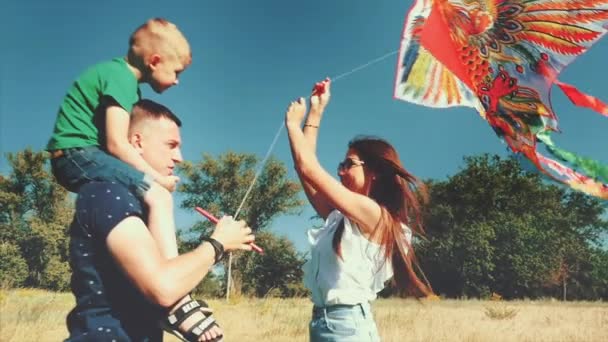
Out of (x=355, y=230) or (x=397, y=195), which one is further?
(x=397, y=195)

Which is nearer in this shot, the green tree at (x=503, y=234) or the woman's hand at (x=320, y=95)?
the woman's hand at (x=320, y=95)

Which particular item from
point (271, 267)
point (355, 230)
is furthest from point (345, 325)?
point (271, 267)

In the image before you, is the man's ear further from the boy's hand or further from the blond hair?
the blond hair

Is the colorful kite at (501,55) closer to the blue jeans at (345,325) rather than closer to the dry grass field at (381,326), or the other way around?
the blue jeans at (345,325)

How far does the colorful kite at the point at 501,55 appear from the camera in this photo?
3.98 metres

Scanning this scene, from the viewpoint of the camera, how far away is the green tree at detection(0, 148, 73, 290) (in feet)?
111

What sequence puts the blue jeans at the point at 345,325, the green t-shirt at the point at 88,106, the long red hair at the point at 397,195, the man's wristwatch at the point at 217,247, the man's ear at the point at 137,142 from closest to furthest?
the man's wristwatch at the point at 217,247 → the man's ear at the point at 137,142 → the green t-shirt at the point at 88,106 → the blue jeans at the point at 345,325 → the long red hair at the point at 397,195

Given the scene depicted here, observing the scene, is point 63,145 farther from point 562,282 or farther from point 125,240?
point 562,282

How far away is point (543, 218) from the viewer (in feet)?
134

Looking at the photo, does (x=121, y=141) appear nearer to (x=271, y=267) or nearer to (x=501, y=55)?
(x=501, y=55)

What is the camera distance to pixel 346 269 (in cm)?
306

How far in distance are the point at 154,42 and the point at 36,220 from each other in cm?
3654

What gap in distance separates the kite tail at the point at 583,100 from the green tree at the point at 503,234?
33.7 metres

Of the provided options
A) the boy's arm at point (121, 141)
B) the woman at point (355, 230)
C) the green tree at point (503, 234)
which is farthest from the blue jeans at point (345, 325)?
the green tree at point (503, 234)
